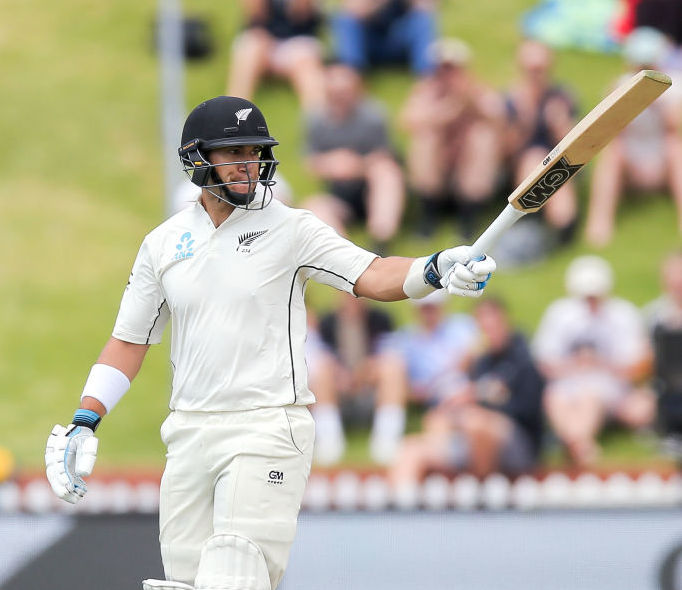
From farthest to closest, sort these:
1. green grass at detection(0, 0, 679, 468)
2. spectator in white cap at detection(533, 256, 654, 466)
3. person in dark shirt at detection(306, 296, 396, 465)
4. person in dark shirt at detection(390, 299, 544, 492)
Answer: green grass at detection(0, 0, 679, 468) → person in dark shirt at detection(306, 296, 396, 465) → spectator in white cap at detection(533, 256, 654, 466) → person in dark shirt at detection(390, 299, 544, 492)

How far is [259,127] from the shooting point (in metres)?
3.73

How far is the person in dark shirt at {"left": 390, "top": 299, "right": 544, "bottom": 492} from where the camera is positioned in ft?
24.5

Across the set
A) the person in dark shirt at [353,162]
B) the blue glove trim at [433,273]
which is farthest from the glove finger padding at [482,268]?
the person in dark shirt at [353,162]

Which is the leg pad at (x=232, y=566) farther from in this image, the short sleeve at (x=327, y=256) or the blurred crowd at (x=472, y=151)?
the blurred crowd at (x=472, y=151)

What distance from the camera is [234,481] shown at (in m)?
3.59

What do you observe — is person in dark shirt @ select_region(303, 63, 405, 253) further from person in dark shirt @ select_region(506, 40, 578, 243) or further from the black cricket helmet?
the black cricket helmet

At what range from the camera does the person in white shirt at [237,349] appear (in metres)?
3.62

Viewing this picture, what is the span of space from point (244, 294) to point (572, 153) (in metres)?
1.02

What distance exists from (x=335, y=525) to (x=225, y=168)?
208 cm

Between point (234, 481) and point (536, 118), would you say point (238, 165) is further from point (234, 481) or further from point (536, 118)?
point (536, 118)

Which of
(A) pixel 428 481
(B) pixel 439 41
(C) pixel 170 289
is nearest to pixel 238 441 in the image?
(C) pixel 170 289

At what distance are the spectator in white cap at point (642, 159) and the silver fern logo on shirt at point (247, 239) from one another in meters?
5.67

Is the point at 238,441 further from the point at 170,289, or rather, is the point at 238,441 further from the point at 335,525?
the point at 335,525

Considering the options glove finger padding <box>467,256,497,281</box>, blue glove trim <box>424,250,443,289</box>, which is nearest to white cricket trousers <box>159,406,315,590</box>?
blue glove trim <box>424,250,443,289</box>
